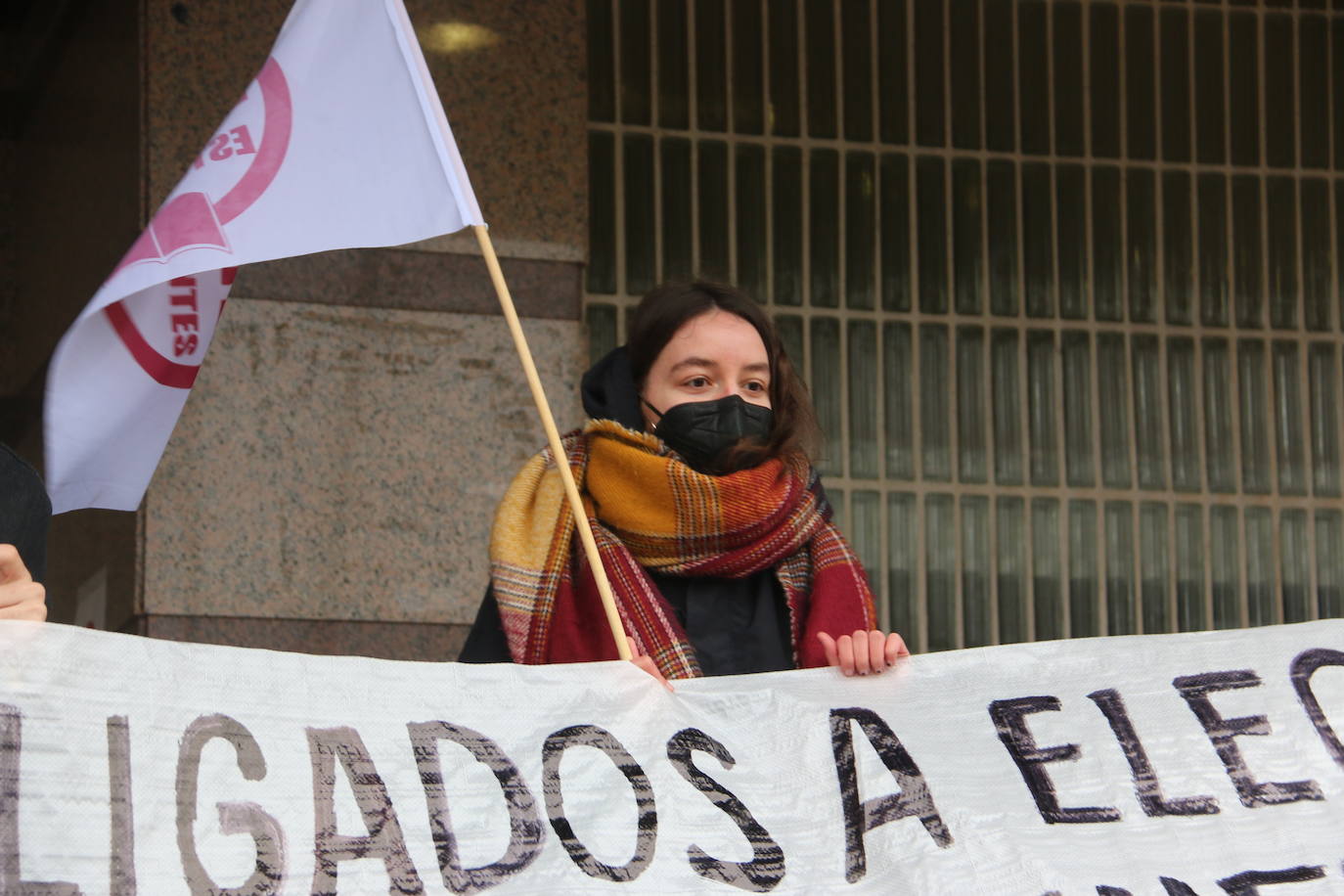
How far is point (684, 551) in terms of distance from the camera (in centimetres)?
417

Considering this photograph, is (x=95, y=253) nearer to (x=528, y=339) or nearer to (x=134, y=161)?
(x=134, y=161)

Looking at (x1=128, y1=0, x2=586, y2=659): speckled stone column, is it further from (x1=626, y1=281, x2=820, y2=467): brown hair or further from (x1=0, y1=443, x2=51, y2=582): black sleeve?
(x1=0, y1=443, x2=51, y2=582): black sleeve

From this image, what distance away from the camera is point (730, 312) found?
4418mm

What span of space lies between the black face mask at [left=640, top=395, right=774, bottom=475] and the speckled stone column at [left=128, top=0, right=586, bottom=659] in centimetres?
165

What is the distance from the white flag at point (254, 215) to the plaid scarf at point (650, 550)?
0.58 meters

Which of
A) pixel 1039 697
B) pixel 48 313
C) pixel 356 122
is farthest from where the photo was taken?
pixel 48 313

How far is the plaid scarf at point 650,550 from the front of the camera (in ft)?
13.5

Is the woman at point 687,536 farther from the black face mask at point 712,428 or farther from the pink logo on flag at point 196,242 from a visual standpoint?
the pink logo on flag at point 196,242

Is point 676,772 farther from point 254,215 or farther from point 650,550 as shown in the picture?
point 254,215

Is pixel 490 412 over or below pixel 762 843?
over

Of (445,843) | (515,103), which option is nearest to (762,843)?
(445,843)

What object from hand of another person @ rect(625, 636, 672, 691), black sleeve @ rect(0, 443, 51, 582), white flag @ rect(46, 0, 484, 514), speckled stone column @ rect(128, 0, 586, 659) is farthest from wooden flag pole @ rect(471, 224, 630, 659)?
speckled stone column @ rect(128, 0, 586, 659)

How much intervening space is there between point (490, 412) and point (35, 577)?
237 cm

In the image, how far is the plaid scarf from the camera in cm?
410
